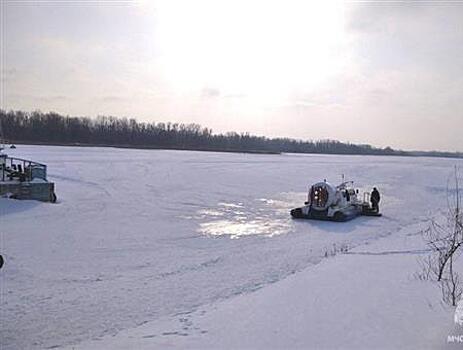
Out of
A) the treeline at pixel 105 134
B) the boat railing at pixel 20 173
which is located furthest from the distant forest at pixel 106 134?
the boat railing at pixel 20 173

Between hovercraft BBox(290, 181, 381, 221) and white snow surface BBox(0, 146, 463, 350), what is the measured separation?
510 mm

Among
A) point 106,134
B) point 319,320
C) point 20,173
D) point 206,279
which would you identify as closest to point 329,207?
point 206,279

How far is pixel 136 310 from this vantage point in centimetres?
701

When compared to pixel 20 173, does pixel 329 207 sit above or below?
below

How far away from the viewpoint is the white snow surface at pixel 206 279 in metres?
5.25

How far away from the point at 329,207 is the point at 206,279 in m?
10.4

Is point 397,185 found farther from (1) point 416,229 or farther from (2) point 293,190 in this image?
(1) point 416,229

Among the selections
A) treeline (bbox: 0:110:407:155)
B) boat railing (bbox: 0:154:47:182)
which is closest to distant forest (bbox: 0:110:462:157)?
treeline (bbox: 0:110:407:155)

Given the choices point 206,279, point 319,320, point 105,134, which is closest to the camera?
point 319,320

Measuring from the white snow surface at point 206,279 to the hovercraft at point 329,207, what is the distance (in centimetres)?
51

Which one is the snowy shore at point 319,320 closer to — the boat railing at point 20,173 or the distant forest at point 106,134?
the boat railing at point 20,173

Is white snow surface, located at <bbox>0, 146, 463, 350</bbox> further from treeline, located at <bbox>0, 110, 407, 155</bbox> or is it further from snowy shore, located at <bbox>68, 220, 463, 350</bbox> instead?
treeline, located at <bbox>0, 110, 407, 155</bbox>

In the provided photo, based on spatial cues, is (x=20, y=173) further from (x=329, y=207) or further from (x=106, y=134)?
(x=106, y=134)

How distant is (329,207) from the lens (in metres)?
18.4
